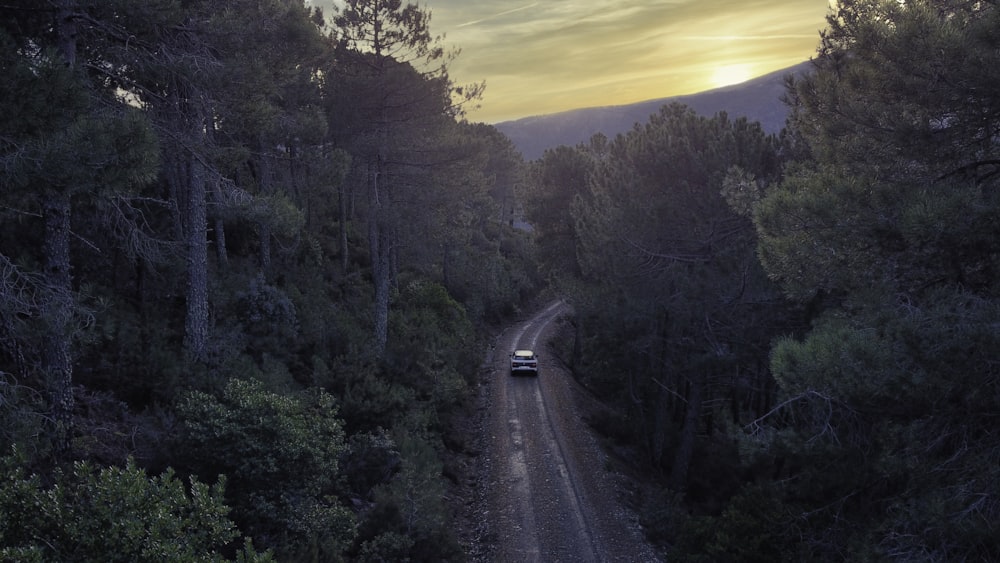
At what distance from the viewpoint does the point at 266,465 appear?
8695 millimetres

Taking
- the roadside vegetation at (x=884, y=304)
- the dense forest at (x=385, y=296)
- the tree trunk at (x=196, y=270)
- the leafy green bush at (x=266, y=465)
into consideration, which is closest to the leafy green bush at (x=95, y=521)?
the dense forest at (x=385, y=296)

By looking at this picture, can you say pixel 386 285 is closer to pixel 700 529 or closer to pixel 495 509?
pixel 495 509

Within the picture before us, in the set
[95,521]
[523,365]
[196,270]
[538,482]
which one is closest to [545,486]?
[538,482]

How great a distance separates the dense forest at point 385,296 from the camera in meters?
6.80

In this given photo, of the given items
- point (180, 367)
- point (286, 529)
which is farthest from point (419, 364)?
point (286, 529)

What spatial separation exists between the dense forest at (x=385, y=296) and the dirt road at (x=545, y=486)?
1.22 meters

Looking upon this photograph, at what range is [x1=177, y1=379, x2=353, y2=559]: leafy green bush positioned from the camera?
8.55 meters

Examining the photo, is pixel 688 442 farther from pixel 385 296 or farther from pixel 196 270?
pixel 196 270

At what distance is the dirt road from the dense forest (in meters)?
1.22

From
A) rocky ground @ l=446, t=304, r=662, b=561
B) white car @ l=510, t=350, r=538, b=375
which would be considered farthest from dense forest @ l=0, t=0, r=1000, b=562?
white car @ l=510, t=350, r=538, b=375

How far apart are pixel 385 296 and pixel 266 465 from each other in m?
11.4

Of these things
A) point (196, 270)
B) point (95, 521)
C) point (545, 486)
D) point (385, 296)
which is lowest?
point (545, 486)

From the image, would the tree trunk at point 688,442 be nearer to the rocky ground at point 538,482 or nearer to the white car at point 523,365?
the rocky ground at point 538,482

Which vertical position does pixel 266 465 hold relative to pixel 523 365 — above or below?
above
